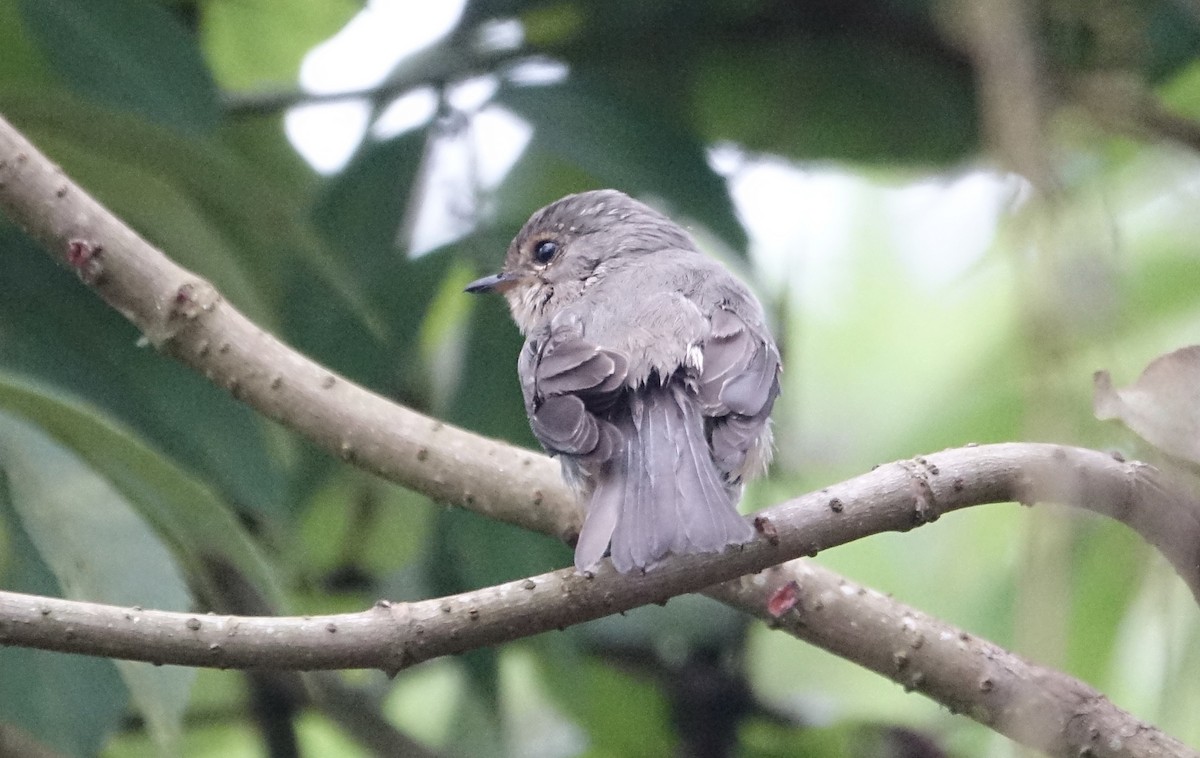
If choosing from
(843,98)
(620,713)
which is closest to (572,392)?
(620,713)

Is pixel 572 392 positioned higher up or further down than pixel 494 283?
further down

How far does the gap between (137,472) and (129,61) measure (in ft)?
3.47

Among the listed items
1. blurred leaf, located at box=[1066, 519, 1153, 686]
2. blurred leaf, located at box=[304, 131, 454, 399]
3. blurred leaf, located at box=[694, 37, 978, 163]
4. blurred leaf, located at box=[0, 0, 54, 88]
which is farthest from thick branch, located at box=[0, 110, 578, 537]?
blurred leaf, located at box=[694, 37, 978, 163]

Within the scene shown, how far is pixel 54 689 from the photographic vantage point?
240cm

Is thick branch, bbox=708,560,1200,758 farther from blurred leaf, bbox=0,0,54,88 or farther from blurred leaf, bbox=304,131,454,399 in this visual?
blurred leaf, bbox=0,0,54,88

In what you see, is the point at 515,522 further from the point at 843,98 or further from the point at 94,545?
the point at 843,98

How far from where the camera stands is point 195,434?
9.53ft

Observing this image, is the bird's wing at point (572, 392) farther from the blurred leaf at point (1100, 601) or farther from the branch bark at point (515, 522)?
the blurred leaf at point (1100, 601)

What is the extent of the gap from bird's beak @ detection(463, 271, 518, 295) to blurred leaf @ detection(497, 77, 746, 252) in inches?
12.3

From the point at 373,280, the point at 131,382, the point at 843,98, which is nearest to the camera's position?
the point at 131,382

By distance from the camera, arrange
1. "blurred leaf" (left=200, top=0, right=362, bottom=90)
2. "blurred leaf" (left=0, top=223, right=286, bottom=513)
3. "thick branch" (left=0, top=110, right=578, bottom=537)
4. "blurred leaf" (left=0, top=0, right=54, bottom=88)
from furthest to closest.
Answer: "blurred leaf" (left=200, top=0, right=362, bottom=90), "blurred leaf" (left=0, top=0, right=54, bottom=88), "blurred leaf" (left=0, top=223, right=286, bottom=513), "thick branch" (left=0, top=110, right=578, bottom=537)

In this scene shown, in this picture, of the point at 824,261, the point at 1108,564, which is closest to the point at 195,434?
the point at 1108,564

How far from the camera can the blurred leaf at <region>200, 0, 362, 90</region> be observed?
366 cm

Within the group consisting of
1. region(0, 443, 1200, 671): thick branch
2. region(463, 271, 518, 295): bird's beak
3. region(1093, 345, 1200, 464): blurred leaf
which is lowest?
region(0, 443, 1200, 671): thick branch
